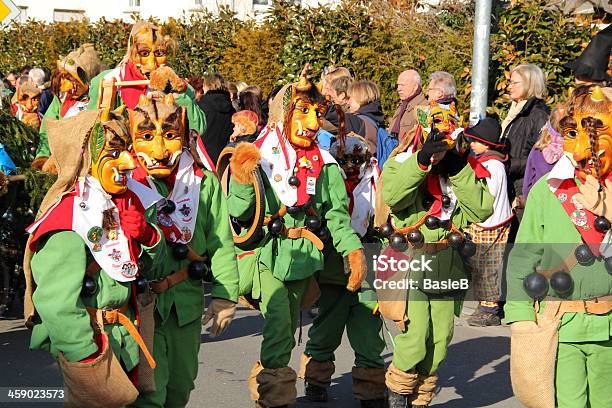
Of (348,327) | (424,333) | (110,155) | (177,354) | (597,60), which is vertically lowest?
(348,327)

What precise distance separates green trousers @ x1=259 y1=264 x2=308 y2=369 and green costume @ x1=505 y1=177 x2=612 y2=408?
68.1 inches

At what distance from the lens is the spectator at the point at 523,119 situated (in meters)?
9.90

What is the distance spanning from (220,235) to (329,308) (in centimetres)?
180

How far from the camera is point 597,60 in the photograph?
7.25 meters

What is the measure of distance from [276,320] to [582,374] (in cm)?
205

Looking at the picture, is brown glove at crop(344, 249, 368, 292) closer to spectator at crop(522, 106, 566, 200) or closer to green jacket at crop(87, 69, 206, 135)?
green jacket at crop(87, 69, 206, 135)

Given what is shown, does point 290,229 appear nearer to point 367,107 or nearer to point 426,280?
point 426,280

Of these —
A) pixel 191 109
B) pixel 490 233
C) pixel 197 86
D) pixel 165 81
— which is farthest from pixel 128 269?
pixel 197 86

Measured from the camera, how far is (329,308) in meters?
7.42

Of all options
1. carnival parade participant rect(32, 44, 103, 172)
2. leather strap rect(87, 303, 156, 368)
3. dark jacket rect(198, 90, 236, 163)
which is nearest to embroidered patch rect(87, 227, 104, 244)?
leather strap rect(87, 303, 156, 368)

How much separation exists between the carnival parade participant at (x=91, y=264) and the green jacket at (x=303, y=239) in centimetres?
158

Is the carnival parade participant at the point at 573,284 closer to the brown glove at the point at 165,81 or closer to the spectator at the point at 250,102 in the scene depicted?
the brown glove at the point at 165,81

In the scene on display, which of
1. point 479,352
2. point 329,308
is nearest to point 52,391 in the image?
point 329,308

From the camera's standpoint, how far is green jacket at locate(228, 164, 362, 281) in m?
6.71
